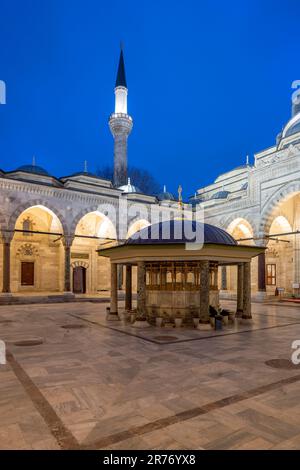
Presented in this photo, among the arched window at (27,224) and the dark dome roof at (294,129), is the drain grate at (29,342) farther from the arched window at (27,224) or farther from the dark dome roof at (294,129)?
the dark dome roof at (294,129)

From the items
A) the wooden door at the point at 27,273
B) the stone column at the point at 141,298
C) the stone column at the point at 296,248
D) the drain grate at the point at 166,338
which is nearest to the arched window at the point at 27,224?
the wooden door at the point at 27,273

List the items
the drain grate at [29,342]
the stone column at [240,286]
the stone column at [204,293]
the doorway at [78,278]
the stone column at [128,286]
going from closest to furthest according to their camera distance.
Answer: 1. the drain grate at [29,342]
2. the stone column at [204,293]
3. the stone column at [240,286]
4. the stone column at [128,286]
5. the doorway at [78,278]

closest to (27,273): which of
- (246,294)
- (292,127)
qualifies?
(246,294)

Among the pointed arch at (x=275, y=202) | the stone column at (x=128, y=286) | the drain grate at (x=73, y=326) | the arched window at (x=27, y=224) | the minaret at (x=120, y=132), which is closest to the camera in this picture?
the drain grate at (x=73, y=326)

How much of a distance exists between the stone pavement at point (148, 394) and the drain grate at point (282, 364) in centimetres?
6

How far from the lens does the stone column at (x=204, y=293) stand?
9891 mm

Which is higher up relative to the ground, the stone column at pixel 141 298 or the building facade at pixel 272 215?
the building facade at pixel 272 215

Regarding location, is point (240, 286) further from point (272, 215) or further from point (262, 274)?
point (272, 215)

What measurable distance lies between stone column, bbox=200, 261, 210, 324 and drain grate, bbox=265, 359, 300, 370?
351 centimetres

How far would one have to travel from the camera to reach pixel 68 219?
21.7m

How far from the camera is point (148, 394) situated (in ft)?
15.1

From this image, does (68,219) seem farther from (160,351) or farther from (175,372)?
(175,372)

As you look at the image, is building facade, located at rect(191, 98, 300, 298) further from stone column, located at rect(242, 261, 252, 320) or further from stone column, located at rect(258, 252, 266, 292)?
stone column, located at rect(242, 261, 252, 320)

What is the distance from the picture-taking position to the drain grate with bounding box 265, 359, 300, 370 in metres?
6.04
